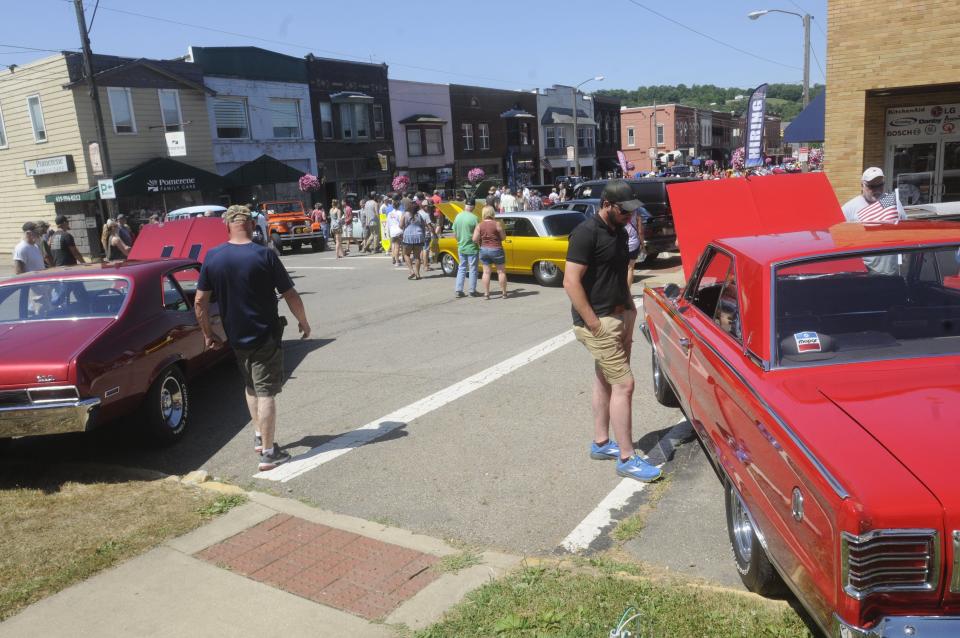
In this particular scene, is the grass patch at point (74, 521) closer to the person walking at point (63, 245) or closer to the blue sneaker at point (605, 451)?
the blue sneaker at point (605, 451)

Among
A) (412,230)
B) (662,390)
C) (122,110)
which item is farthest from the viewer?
(122,110)

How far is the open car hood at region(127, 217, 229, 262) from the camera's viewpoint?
9711 mm

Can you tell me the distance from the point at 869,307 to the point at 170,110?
29538 millimetres

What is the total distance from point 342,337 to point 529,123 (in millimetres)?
43634

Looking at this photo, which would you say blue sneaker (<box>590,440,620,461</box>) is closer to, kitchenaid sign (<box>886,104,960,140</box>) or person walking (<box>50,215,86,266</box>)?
person walking (<box>50,215,86,266</box>)

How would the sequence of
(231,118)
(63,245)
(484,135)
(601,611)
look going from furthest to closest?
(484,135)
(231,118)
(63,245)
(601,611)

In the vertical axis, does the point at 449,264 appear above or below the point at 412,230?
below

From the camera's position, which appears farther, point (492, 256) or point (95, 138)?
point (95, 138)

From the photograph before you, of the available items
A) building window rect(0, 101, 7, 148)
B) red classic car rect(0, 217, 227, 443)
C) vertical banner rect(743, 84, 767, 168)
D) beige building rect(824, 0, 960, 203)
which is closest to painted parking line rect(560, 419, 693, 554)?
red classic car rect(0, 217, 227, 443)

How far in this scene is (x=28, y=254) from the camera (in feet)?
35.0

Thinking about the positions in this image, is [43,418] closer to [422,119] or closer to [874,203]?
[874,203]

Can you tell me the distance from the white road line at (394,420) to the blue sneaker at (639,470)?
7.03ft

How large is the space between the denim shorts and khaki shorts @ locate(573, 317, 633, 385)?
750 centimetres

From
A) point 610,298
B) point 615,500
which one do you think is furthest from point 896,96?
point 615,500
